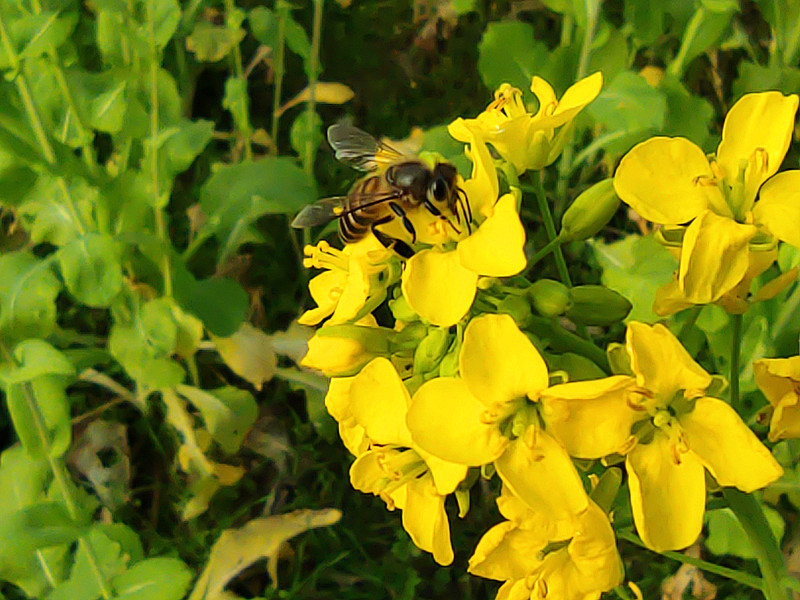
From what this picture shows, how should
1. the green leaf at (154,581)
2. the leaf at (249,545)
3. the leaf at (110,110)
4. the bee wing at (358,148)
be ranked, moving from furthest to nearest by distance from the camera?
the leaf at (249,545)
the leaf at (110,110)
the green leaf at (154,581)
the bee wing at (358,148)

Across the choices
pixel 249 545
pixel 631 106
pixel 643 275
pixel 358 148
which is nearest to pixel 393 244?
pixel 358 148

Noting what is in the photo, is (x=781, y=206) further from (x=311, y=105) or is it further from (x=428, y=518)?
(x=311, y=105)

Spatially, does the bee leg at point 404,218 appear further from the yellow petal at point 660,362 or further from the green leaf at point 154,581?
the green leaf at point 154,581

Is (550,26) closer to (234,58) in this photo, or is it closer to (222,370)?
(234,58)

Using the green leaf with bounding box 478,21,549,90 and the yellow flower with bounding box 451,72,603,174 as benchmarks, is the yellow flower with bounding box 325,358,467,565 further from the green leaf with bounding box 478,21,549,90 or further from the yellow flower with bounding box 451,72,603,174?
the green leaf with bounding box 478,21,549,90

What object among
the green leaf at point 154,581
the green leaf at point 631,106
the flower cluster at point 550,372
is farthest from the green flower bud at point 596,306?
the green leaf at point 154,581

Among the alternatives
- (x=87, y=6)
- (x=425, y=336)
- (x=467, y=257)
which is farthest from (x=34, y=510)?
(x=87, y=6)
